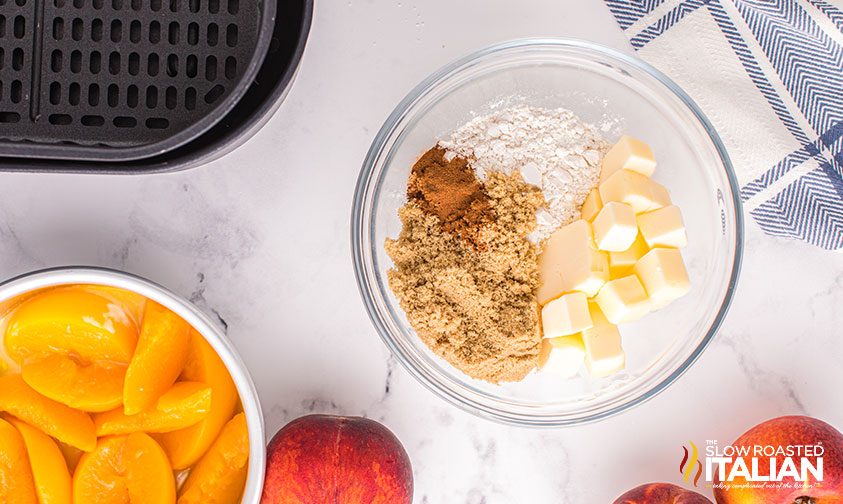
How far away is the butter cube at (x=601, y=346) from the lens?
0.92 meters

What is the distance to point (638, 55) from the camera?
105 centimetres

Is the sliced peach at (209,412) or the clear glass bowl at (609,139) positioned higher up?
the clear glass bowl at (609,139)

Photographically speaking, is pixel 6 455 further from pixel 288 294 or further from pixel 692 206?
pixel 692 206

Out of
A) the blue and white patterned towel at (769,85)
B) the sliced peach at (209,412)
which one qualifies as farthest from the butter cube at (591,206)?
the sliced peach at (209,412)

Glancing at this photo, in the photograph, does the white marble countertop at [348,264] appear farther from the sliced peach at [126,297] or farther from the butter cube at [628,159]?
the butter cube at [628,159]

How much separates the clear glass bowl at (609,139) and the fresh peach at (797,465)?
147 mm

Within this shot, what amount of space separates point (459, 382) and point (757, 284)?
17.2 inches

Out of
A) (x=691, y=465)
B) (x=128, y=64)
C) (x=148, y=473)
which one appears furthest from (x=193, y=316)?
(x=691, y=465)

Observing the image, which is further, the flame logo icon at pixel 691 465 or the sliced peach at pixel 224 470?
the flame logo icon at pixel 691 465

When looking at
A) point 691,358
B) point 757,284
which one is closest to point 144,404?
point 691,358

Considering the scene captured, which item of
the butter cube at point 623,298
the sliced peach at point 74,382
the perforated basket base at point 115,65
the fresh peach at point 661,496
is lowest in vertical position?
the fresh peach at point 661,496

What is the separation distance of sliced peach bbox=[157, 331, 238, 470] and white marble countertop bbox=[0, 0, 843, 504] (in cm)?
9

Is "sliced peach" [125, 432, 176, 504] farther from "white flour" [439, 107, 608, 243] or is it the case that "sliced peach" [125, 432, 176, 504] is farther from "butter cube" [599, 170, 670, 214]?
"butter cube" [599, 170, 670, 214]

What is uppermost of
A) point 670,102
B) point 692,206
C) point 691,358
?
point 670,102
